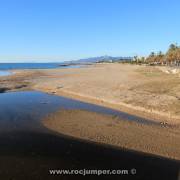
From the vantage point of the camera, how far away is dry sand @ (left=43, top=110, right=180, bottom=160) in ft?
41.2

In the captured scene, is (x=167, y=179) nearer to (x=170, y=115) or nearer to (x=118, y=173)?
(x=118, y=173)

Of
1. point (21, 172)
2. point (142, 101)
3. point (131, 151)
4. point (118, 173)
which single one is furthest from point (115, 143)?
point (142, 101)

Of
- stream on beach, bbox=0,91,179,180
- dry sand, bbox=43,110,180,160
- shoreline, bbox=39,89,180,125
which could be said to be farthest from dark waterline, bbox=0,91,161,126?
stream on beach, bbox=0,91,179,180

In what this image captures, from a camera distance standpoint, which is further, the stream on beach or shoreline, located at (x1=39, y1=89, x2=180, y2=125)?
shoreline, located at (x1=39, y1=89, x2=180, y2=125)

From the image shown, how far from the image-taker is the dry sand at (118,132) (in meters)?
12.6

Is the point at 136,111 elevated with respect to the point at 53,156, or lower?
lower

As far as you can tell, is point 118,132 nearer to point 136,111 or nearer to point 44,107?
point 136,111

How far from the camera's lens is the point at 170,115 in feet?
59.4

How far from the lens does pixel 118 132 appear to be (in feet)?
48.4

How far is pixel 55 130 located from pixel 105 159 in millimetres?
4872

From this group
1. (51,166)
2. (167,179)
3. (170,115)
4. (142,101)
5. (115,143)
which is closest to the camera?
(167,179)

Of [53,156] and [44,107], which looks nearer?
[53,156]

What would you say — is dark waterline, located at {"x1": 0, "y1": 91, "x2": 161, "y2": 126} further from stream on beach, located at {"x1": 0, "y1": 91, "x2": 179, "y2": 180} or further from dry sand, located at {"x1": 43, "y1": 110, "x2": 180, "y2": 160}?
stream on beach, located at {"x1": 0, "y1": 91, "x2": 179, "y2": 180}

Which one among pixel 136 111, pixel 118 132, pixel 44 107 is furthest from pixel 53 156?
pixel 44 107
